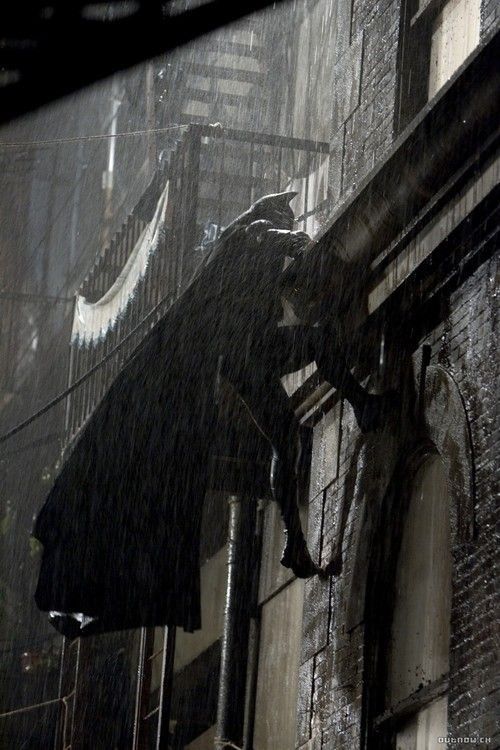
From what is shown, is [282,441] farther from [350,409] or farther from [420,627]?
[420,627]

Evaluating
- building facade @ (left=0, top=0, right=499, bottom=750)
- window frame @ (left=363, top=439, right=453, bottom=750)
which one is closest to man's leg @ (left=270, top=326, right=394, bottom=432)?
building facade @ (left=0, top=0, right=499, bottom=750)

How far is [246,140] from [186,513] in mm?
4183

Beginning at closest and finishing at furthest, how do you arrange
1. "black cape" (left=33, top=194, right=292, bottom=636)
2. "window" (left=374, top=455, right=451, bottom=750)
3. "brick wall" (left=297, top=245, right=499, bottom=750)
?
"brick wall" (left=297, top=245, right=499, bottom=750)
"window" (left=374, top=455, right=451, bottom=750)
"black cape" (left=33, top=194, right=292, bottom=636)

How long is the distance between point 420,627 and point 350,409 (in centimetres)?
173

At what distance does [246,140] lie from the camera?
465 inches

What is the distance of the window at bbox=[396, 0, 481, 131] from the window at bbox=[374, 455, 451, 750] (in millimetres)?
2483

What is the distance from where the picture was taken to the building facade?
23.4 feet

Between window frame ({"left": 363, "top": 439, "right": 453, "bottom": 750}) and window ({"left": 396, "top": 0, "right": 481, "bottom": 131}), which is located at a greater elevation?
window ({"left": 396, "top": 0, "right": 481, "bottom": 131})

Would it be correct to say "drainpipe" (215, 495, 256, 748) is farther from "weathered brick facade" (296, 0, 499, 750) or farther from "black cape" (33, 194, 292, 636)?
"black cape" (33, 194, 292, 636)

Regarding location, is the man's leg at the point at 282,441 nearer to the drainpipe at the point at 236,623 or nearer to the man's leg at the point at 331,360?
the man's leg at the point at 331,360

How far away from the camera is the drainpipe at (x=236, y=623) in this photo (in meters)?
11.2

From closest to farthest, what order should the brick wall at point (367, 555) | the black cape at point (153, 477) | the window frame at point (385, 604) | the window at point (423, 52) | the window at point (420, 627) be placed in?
1. the brick wall at point (367, 555)
2. the window at point (420, 627)
3. the window frame at point (385, 604)
4. the black cape at point (153, 477)
5. the window at point (423, 52)

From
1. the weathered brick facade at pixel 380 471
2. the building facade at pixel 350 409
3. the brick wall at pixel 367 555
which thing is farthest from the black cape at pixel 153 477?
the brick wall at pixel 367 555

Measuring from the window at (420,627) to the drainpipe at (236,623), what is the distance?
337 centimetres
